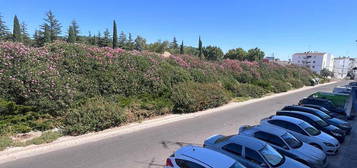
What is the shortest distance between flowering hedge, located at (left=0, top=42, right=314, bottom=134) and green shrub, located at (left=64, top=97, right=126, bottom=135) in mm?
46

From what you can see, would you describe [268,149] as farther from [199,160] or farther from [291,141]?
[199,160]

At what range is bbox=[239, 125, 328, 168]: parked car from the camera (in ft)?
21.5

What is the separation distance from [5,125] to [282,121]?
1150cm

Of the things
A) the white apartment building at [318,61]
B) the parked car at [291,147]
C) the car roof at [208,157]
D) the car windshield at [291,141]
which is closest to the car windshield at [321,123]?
the parked car at [291,147]

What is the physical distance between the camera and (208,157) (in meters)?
4.49

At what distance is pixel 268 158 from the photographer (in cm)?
553

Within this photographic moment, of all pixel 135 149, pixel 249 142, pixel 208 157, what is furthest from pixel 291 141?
pixel 135 149

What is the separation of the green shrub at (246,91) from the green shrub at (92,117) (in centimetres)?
1384

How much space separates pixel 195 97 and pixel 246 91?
9.92 metres

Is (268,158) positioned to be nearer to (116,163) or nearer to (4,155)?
(116,163)

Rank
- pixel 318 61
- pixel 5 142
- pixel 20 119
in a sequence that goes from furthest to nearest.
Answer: pixel 318 61 → pixel 20 119 → pixel 5 142

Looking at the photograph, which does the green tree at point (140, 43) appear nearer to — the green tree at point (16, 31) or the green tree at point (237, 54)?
the green tree at point (16, 31)

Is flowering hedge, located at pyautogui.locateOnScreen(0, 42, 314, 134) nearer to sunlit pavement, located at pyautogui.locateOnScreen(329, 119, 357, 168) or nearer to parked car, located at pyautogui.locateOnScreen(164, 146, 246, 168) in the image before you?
parked car, located at pyautogui.locateOnScreen(164, 146, 246, 168)

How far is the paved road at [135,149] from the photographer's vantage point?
250 inches
